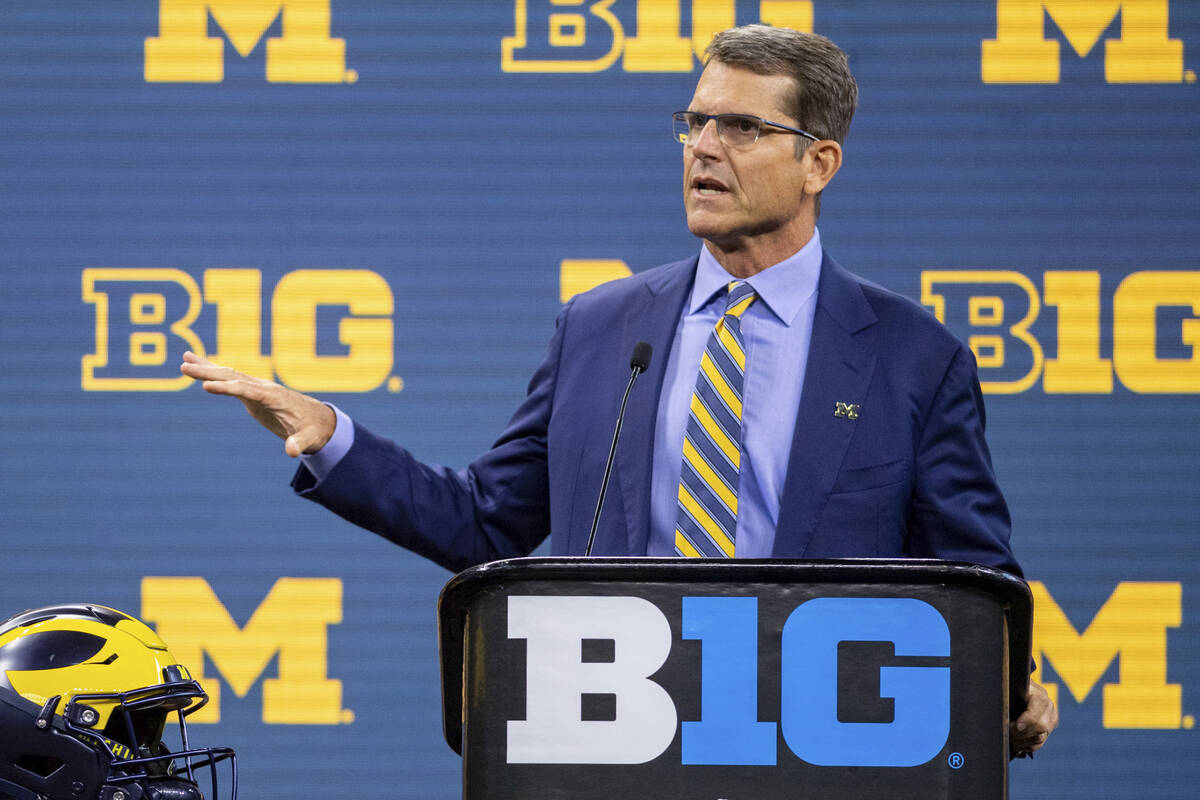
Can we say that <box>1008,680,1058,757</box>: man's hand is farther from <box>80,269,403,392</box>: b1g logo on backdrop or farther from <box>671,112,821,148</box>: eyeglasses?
<box>80,269,403,392</box>: b1g logo on backdrop

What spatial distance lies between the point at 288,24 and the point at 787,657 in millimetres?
2904

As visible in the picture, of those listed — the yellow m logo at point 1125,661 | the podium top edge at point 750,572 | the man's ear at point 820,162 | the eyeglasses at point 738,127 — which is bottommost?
the yellow m logo at point 1125,661

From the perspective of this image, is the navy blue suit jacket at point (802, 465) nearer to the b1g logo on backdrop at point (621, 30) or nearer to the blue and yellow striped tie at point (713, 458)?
the blue and yellow striped tie at point (713, 458)

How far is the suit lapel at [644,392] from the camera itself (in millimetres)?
1928

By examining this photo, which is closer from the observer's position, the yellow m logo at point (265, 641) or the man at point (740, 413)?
the man at point (740, 413)

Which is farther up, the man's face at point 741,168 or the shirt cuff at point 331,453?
the man's face at point 741,168

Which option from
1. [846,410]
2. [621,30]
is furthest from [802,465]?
[621,30]

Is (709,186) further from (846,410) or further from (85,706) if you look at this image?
(85,706)

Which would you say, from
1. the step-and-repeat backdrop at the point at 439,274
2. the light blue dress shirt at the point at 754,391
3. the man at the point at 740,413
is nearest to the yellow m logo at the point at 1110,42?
the step-and-repeat backdrop at the point at 439,274

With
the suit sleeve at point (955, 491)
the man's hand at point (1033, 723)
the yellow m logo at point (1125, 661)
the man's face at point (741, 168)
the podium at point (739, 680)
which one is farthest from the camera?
the yellow m logo at point (1125, 661)

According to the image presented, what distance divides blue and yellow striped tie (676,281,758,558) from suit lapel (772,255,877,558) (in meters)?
0.08

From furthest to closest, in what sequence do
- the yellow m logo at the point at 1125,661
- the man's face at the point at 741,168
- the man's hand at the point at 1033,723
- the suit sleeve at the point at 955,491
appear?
the yellow m logo at the point at 1125,661 < the man's face at the point at 741,168 < the suit sleeve at the point at 955,491 < the man's hand at the point at 1033,723

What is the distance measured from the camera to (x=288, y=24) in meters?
3.71

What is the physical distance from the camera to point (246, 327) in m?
3.66
